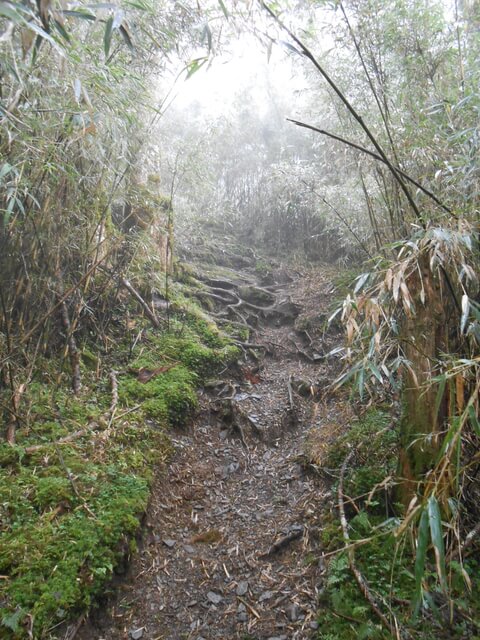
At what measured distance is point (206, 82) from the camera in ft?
36.9

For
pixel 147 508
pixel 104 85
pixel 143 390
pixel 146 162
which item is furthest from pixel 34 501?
pixel 146 162

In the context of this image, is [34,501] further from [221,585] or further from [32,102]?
[32,102]

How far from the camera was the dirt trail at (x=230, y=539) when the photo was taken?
1991 mm

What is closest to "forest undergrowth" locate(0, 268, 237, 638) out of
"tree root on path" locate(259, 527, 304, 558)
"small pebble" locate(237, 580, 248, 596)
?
"small pebble" locate(237, 580, 248, 596)

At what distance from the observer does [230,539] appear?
259 centimetres

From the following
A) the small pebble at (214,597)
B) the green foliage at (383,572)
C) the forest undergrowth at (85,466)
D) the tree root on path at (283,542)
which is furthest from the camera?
the tree root on path at (283,542)

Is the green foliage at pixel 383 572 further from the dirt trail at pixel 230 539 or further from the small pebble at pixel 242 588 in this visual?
the small pebble at pixel 242 588

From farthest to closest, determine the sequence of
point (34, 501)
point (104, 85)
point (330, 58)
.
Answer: point (330, 58)
point (104, 85)
point (34, 501)

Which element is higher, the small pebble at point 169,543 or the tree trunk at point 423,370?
the tree trunk at point 423,370

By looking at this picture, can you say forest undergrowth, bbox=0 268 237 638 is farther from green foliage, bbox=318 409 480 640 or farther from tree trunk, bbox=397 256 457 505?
tree trunk, bbox=397 256 457 505

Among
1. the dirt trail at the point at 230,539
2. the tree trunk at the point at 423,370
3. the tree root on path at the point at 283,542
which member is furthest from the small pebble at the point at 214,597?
the tree trunk at the point at 423,370

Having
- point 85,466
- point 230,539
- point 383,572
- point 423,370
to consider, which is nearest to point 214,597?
point 230,539

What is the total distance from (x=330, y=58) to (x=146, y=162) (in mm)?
2658

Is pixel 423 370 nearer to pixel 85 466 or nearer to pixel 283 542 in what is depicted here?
pixel 283 542
